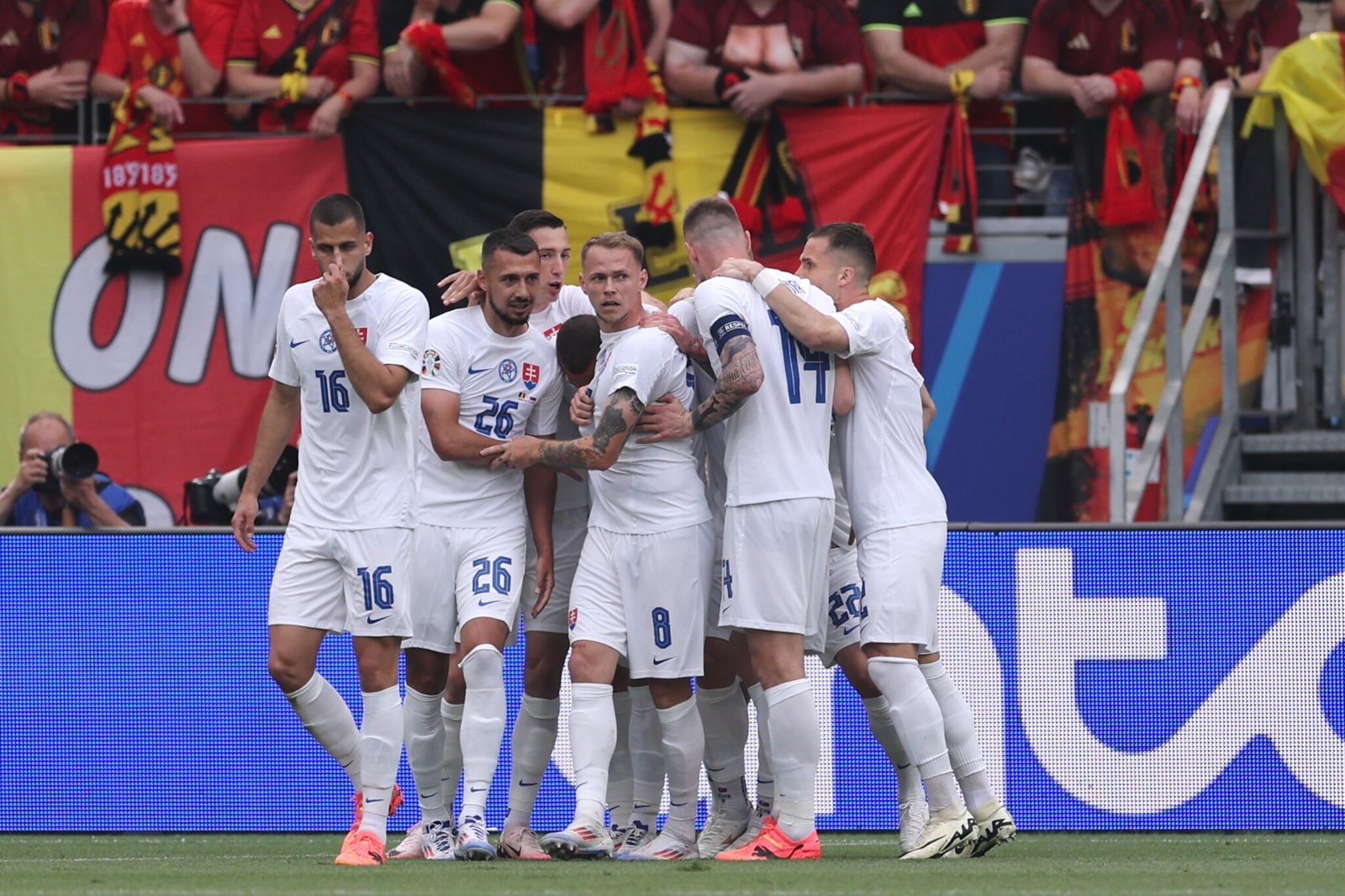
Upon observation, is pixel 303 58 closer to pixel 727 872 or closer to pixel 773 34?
pixel 773 34

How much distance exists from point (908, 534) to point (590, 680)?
130cm

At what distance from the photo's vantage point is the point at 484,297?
7.71 metres

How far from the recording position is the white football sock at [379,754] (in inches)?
283

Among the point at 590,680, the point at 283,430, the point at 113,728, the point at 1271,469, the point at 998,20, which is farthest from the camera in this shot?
the point at 998,20

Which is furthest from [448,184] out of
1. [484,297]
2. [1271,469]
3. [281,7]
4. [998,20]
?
[1271,469]

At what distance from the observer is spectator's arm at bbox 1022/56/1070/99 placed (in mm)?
11484

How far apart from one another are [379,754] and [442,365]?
58.7 inches

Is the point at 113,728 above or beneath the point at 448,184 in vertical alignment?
beneath

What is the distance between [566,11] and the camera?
1173 cm

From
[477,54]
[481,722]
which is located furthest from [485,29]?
[481,722]

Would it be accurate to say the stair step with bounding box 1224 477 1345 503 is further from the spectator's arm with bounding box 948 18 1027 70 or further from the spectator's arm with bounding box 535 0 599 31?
the spectator's arm with bounding box 535 0 599 31

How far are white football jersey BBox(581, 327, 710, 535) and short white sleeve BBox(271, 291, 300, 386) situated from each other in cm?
116

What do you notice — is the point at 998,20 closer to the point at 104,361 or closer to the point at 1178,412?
the point at 1178,412

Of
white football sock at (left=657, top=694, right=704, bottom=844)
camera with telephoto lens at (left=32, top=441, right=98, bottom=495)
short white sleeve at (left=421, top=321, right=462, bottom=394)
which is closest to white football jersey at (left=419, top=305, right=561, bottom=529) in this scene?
short white sleeve at (left=421, top=321, right=462, bottom=394)
